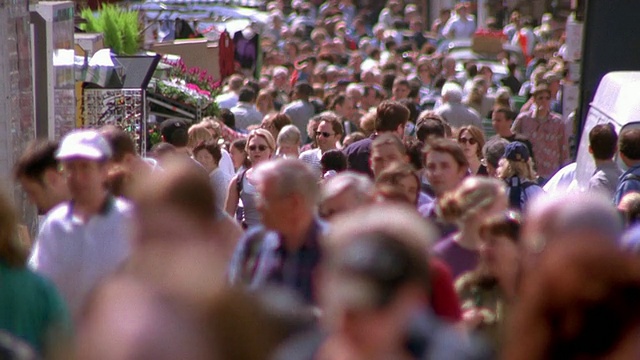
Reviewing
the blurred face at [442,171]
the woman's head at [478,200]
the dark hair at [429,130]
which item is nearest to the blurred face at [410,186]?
the blurred face at [442,171]

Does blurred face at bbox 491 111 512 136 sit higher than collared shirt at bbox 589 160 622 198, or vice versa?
collared shirt at bbox 589 160 622 198

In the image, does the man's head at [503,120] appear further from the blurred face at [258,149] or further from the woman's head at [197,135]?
the blurred face at [258,149]

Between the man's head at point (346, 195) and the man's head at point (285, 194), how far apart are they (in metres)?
0.35

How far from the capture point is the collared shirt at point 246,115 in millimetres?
16781

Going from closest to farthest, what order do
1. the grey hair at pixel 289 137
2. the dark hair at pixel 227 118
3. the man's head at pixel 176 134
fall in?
the man's head at pixel 176 134
the grey hair at pixel 289 137
the dark hair at pixel 227 118

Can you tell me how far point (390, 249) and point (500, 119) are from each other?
35.8 feet

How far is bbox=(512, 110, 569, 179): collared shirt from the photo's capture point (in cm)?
1502

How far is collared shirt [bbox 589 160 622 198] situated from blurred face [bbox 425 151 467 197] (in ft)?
5.36

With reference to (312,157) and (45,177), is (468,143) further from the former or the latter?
(45,177)

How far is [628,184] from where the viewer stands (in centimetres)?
833

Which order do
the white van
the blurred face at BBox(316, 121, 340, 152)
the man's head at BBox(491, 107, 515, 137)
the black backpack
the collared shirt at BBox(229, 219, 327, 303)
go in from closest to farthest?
the collared shirt at BBox(229, 219, 327, 303) → the black backpack → the white van → the blurred face at BBox(316, 121, 340, 152) → the man's head at BBox(491, 107, 515, 137)

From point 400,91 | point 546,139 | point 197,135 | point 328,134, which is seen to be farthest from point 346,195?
point 400,91

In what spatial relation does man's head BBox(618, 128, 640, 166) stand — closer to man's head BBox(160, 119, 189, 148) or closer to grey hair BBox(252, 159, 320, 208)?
grey hair BBox(252, 159, 320, 208)

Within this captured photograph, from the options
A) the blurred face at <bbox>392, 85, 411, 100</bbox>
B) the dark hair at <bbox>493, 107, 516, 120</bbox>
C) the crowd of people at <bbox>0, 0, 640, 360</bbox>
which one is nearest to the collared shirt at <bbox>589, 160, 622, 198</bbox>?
the crowd of people at <bbox>0, 0, 640, 360</bbox>
